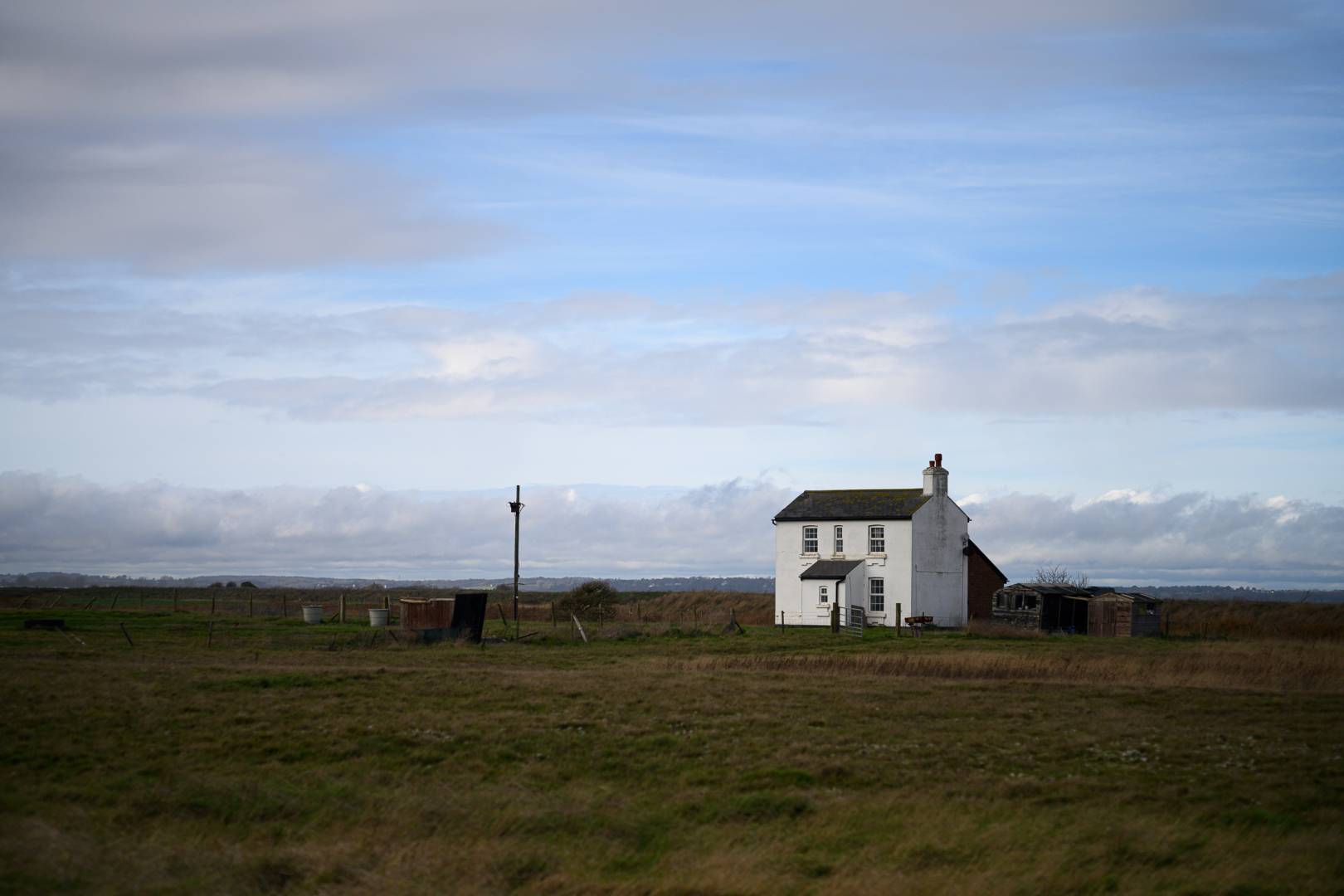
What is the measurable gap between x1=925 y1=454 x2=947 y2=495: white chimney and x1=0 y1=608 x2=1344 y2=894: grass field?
28.5 meters

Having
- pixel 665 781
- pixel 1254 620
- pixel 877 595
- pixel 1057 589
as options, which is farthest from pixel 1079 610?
pixel 665 781

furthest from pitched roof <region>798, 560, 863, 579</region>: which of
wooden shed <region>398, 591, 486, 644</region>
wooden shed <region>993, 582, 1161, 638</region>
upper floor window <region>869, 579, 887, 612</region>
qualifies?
wooden shed <region>398, 591, 486, 644</region>

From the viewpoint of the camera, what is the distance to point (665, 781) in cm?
1819

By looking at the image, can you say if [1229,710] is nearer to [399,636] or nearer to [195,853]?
[195,853]

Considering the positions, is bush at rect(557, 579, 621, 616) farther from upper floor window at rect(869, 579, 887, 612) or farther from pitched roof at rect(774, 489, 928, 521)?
upper floor window at rect(869, 579, 887, 612)

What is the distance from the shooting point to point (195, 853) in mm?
14016

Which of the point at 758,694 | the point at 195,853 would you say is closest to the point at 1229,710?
the point at 758,694

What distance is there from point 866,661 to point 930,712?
36.6 feet

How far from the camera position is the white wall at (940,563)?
5925cm

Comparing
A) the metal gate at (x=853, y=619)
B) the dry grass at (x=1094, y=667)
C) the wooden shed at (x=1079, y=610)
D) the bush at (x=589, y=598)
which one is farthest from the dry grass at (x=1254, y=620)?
the bush at (x=589, y=598)

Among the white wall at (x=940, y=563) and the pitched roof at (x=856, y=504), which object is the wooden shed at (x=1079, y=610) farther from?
the pitched roof at (x=856, y=504)

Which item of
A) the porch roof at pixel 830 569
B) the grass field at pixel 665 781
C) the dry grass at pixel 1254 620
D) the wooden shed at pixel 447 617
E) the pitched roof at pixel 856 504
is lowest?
the dry grass at pixel 1254 620

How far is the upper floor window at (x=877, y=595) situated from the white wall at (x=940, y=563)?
1.57 m

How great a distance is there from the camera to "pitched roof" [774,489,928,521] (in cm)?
5994
